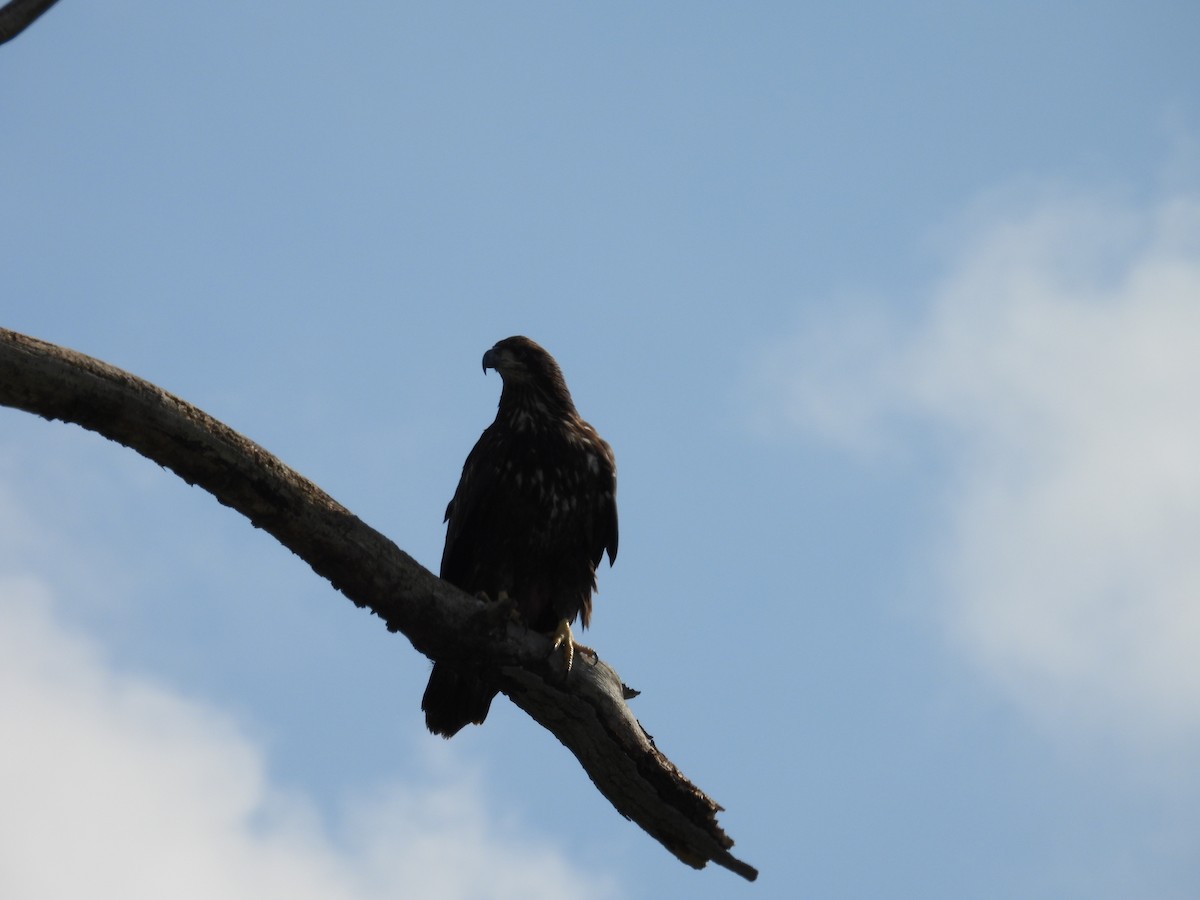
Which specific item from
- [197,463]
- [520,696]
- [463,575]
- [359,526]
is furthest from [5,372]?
[463,575]

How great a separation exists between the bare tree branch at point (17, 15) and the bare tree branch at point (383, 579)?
1.35 metres

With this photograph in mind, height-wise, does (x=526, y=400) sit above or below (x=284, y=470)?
above

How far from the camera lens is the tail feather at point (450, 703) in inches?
263

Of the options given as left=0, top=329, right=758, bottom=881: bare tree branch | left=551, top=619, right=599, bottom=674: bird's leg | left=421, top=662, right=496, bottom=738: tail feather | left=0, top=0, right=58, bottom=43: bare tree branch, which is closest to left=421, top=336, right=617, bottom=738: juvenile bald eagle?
left=421, top=662, right=496, bottom=738: tail feather

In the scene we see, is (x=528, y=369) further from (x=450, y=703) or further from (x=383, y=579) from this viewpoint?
(x=383, y=579)

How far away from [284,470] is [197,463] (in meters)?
0.35

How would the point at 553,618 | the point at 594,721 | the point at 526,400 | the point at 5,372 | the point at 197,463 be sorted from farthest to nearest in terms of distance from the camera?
the point at 526,400
the point at 553,618
the point at 594,721
the point at 197,463
the point at 5,372

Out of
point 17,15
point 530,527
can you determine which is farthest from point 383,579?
point 17,15

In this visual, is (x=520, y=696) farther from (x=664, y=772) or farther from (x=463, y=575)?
(x=463, y=575)

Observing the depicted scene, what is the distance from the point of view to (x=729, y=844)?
533 centimetres

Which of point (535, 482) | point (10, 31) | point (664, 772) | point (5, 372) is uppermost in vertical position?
point (535, 482)

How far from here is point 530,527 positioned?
7.00 meters

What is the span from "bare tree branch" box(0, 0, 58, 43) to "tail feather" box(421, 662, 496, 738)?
3647 millimetres

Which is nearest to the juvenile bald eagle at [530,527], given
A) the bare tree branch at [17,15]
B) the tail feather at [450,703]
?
the tail feather at [450,703]
